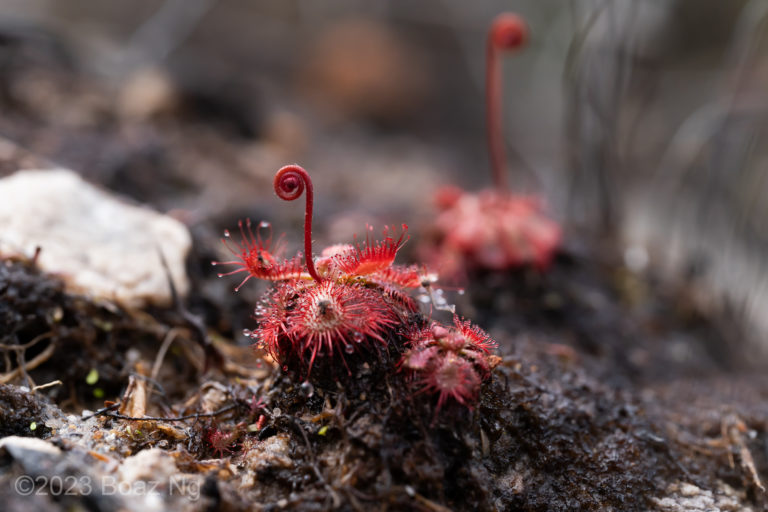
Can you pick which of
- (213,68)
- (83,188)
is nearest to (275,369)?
(83,188)

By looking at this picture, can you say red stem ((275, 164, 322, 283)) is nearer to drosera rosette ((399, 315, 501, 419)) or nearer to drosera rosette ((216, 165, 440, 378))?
drosera rosette ((216, 165, 440, 378))

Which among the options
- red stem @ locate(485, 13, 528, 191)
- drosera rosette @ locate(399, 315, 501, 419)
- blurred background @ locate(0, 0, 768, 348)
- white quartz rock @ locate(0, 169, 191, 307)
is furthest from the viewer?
blurred background @ locate(0, 0, 768, 348)

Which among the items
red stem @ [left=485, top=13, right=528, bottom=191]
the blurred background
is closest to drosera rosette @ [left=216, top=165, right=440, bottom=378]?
the blurred background

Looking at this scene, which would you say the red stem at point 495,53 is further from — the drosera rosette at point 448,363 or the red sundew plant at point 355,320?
the drosera rosette at point 448,363

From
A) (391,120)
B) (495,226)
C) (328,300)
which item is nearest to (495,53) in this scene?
(495,226)

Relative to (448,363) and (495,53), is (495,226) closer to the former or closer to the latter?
(495,53)
